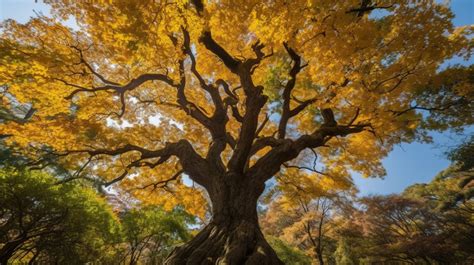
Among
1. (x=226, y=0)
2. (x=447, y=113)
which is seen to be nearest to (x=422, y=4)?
(x=447, y=113)

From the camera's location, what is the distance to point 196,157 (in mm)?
5926

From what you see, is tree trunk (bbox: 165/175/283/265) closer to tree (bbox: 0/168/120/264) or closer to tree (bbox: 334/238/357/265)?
tree (bbox: 0/168/120/264)

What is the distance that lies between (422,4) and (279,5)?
366 centimetres

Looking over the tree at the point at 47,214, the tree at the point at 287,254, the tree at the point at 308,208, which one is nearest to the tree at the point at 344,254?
the tree at the point at 308,208

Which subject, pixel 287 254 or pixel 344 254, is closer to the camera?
pixel 287 254

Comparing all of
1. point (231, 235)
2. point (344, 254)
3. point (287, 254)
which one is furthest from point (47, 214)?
point (344, 254)

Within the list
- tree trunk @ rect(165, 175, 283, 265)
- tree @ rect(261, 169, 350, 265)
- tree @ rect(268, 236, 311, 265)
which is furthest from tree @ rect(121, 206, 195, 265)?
tree @ rect(268, 236, 311, 265)

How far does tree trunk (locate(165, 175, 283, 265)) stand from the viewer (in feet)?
13.2

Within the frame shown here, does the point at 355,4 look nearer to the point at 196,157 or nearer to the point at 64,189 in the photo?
the point at 196,157

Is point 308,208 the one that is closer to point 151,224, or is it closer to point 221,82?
point 151,224

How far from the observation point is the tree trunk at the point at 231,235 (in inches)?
158

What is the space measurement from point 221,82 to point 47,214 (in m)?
6.47

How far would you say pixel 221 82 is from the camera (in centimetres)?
756

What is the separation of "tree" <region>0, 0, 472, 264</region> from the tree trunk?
23 millimetres
